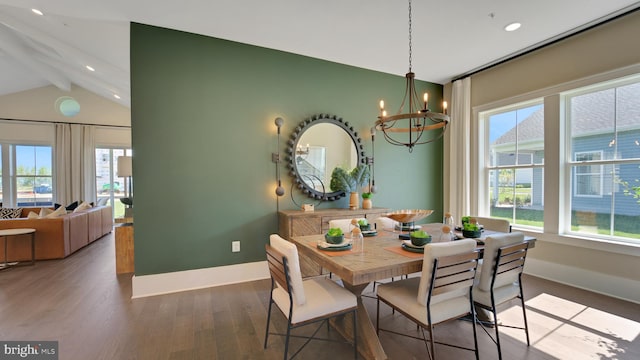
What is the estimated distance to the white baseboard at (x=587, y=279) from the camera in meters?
2.72

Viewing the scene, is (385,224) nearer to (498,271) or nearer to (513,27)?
(498,271)

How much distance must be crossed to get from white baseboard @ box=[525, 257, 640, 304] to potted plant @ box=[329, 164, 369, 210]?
2457 mm

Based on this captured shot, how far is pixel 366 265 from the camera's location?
1617 millimetres

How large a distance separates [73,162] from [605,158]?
10.5 meters

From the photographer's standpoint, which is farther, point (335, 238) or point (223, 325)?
point (223, 325)

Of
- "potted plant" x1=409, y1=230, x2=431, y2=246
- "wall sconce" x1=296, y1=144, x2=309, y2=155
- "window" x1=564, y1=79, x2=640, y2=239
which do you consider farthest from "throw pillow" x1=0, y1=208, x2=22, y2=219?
"window" x1=564, y1=79, x2=640, y2=239

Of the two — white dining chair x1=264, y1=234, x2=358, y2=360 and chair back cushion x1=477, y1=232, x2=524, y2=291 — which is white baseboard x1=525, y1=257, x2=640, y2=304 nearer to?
chair back cushion x1=477, y1=232, x2=524, y2=291

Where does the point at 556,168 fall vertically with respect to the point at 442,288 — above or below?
above

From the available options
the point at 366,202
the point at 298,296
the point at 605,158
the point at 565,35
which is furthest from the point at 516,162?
the point at 298,296

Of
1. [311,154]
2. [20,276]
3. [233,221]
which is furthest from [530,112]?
[20,276]

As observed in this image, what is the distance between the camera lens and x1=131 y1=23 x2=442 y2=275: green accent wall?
291 cm

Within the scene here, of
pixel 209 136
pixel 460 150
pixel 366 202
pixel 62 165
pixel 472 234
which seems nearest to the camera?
pixel 472 234

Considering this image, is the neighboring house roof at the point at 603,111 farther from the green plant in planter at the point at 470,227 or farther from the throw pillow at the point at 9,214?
the throw pillow at the point at 9,214

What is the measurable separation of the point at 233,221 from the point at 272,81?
1.86 meters
